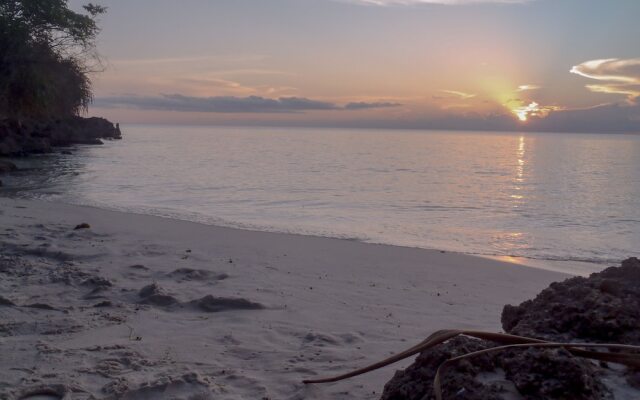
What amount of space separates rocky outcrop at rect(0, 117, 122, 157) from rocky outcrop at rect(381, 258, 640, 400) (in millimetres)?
35198

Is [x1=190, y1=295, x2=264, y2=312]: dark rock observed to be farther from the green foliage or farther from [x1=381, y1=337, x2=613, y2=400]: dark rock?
the green foliage

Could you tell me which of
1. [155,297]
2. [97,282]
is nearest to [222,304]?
[155,297]

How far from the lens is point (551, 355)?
2.35 m

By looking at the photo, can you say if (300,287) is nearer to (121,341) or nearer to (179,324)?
(179,324)

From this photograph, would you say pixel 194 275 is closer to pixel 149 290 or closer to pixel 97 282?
pixel 149 290

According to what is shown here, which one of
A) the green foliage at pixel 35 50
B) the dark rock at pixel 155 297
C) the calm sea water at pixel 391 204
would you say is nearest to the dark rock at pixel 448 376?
the dark rock at pixel 155 297

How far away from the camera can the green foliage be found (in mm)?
13719

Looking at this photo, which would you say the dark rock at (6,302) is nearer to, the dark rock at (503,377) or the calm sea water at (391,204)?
the dark rock at (503,377)

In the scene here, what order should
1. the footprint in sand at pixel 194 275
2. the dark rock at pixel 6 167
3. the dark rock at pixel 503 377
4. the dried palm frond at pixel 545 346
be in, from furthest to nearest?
the dark rock at pixel 6 167, the footprint in sand at pixel 194 275, the dried palm frond at pixel 545 346, the dark rock at pixel 503 377

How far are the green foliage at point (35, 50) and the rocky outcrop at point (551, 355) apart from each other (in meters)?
13.9

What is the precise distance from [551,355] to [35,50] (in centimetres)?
1520

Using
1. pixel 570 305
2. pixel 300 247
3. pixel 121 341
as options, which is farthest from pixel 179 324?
pixel 300 247

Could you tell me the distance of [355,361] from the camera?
13.9 feet

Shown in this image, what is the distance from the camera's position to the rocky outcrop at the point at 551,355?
7.37 feet
